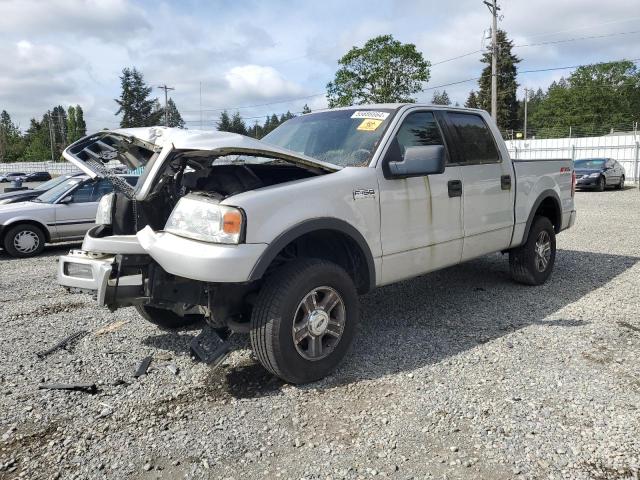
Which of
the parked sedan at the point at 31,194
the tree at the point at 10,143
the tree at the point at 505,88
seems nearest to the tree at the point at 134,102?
the tree at the point at 10,143

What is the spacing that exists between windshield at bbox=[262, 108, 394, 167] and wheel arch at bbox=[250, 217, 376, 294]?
60 cm

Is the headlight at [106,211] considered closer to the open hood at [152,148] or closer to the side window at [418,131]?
the open hood at [152,148]

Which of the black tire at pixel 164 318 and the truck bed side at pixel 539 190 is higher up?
the truck bed side at pixel 539 190

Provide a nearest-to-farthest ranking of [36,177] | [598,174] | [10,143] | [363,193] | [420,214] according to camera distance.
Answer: [363,193] < [420,214] < [598,174] < [36,177] < [10,143]

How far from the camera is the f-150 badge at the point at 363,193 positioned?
377 cm

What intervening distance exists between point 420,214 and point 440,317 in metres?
1.29

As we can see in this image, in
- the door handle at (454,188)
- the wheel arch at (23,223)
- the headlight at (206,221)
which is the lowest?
the wheel arch at (23,223)

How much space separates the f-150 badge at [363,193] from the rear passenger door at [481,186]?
1235mm

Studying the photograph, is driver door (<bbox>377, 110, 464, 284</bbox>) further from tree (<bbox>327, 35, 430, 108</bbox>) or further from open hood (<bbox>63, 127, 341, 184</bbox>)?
tree (<bbox>327, 35, 430, 108</bbox>)

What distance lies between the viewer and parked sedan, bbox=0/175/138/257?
9312 millimetres

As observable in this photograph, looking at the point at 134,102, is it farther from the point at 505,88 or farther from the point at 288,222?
the point at 288,222

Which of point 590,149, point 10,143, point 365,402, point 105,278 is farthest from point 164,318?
point 10,143

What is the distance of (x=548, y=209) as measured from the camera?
6465 millimetres

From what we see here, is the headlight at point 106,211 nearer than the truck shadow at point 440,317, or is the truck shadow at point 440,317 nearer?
the truck shadow at point 440,317
